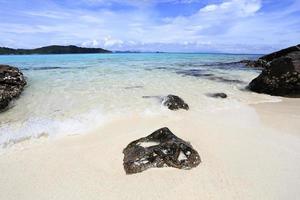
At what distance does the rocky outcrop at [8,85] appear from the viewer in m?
8.52

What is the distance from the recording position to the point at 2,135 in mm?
5789

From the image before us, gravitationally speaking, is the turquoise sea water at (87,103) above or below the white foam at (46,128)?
below

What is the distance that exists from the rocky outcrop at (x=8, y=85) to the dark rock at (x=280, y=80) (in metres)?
9.69

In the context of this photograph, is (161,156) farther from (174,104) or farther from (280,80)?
(280,80)

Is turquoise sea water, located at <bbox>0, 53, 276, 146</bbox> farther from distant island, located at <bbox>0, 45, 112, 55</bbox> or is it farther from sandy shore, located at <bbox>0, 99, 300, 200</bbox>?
distant island, located at <bbox>0, 45, 112, 55</bbox>

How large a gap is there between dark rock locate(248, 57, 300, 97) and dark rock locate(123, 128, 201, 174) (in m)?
7.48

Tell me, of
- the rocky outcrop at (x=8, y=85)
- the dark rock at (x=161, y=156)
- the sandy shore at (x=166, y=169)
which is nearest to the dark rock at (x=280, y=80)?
the sandy shore at (x=166, y=169)

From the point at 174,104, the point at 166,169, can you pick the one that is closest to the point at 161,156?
the point at 166,169

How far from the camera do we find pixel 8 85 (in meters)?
9.85

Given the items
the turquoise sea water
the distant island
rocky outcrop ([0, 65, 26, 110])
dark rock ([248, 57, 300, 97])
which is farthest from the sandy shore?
the distant island

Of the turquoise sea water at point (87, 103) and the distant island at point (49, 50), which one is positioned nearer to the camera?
the turquoise sea water at point (87, 103)

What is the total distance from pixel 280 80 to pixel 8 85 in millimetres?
10803

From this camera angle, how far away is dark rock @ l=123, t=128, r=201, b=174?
4051mm

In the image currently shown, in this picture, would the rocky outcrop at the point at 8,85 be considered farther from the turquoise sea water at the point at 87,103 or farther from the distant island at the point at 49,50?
the distant island at the point at 49,50
